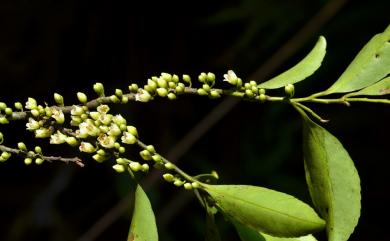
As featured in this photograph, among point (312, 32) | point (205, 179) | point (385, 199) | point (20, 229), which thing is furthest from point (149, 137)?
point (205, 179)

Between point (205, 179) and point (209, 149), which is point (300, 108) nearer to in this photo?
point (205, 179)

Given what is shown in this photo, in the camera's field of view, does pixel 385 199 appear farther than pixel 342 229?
Yes

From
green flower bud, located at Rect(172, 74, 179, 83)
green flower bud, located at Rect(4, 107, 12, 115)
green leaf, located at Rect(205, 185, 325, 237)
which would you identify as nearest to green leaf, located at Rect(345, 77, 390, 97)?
green leaf, located at Rect(205, 185, 325, 237)

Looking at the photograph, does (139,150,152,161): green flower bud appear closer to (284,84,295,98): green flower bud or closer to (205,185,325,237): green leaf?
(205,185,325,237): green leaf

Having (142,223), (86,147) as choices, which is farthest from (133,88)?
(142,223)

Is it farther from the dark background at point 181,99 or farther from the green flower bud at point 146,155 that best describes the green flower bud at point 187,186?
the dark background at point 181,99
